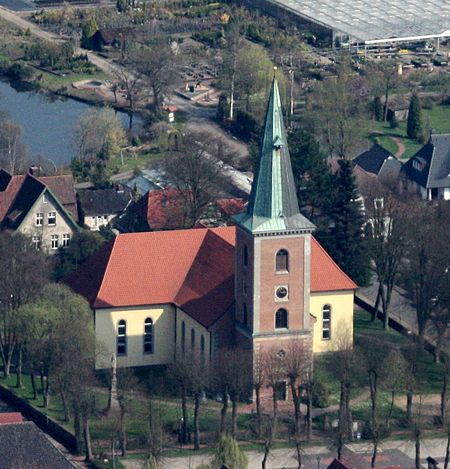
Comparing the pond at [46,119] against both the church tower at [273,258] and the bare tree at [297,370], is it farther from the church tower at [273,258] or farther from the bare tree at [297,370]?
the bare tree at [297,370]

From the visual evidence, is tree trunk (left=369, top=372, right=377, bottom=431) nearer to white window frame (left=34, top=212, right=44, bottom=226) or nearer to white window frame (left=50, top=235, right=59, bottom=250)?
white window frame (left=50, top=235, right=59, bottom=250)

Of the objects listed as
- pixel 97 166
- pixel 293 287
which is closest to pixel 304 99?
pixel 97 166

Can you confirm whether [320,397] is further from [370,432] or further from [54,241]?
[54,241]

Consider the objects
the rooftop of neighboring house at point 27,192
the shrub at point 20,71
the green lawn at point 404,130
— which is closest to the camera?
the rooftop of neighboring house at point 27,192

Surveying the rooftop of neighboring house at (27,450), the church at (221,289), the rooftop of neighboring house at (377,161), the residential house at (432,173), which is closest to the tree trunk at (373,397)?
the church at (221,289)

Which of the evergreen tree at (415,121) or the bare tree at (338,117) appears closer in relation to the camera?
the bare tree at (338,117)

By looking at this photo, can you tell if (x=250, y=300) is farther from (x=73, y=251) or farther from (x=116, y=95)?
(x=116, y=95)
